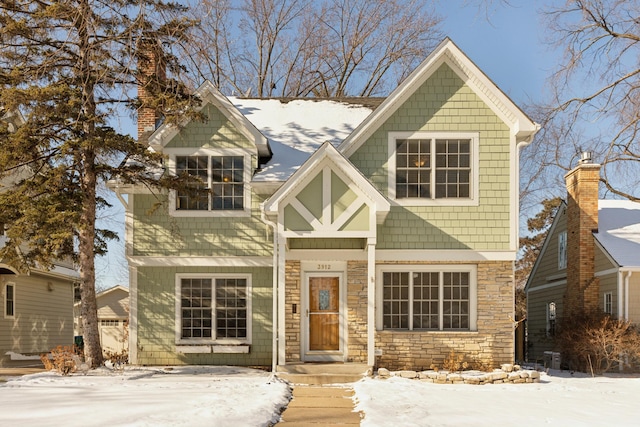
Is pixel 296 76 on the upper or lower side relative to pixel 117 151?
upper

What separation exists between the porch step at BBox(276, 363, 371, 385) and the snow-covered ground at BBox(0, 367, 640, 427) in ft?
1.63

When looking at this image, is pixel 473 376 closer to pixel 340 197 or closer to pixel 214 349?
pixel 340 197

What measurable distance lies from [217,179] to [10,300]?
1038cm

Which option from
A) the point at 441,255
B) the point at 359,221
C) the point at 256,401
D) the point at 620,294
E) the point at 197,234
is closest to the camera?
the point at 256,401

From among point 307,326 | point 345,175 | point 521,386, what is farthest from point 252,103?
point 521,386

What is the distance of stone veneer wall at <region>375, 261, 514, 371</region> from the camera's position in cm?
1373

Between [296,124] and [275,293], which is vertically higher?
[296,124]

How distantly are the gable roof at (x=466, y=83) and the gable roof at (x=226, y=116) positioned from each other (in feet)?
7.18

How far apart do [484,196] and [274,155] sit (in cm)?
533

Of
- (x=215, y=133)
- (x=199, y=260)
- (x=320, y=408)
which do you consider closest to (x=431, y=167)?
(x=215, y=133)

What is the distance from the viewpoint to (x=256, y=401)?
9648 millimetres

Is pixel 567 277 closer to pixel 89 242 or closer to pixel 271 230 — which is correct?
pixel 271 230

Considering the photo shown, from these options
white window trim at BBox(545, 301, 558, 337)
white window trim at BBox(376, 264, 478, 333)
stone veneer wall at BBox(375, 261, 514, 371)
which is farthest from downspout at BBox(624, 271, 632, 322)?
white window trim at BBox(376, 264, 478, 333)

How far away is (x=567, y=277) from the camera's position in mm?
18375
